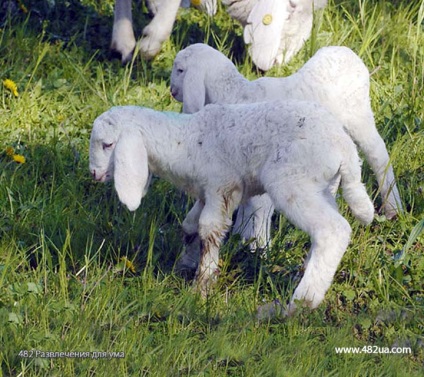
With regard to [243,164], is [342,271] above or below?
below

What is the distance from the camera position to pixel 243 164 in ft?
17.0

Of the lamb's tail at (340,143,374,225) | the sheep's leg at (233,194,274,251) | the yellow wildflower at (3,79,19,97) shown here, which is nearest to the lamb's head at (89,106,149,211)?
the sheep's leg at (233,194,274,251)

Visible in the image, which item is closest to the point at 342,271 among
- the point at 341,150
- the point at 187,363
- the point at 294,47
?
the point at 341,150

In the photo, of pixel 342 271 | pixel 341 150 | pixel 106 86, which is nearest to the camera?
pixel 341 150

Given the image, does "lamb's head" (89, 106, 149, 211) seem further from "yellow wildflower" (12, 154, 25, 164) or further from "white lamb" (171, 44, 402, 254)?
"yellow wildflower" (12, 154, 25, 164)

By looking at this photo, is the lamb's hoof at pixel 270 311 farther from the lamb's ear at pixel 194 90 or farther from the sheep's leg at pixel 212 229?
the lamb's ear at pixel 194 90

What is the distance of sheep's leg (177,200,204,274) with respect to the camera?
554 cm

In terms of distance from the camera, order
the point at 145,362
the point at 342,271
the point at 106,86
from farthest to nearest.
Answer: the point at 106,86, the point at 342,271, the point at 145,362

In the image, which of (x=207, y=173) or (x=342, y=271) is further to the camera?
(x=342, y=271)

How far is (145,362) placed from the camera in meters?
4.68

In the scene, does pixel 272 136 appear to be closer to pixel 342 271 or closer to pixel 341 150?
pixel 341 150

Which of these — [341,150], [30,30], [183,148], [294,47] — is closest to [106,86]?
[30,30]

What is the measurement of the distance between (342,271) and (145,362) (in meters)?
1.37

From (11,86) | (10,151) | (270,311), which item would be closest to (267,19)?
(11,86)
